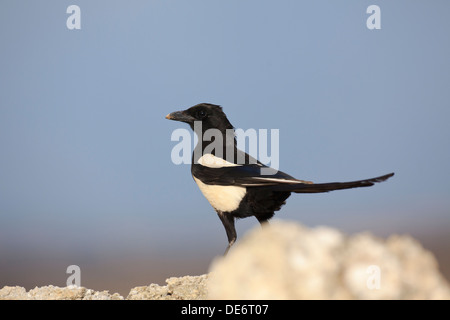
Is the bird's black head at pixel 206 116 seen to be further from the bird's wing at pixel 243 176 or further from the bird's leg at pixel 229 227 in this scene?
the bird's leg at pixel 229 227

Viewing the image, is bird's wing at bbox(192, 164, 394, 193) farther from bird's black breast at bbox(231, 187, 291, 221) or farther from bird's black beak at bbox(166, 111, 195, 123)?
bird's black beak at bbox(166, 111, 195, 123)

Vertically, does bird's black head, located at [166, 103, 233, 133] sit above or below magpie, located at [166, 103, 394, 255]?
above

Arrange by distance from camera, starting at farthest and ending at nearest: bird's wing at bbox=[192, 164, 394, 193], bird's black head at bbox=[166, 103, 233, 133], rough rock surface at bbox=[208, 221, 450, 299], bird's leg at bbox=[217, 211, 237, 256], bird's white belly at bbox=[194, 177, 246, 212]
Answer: bird's black head at bbox=[166, 103, 233, 133] < bird's leg at bbox=[217, 211, 237, 256] < bird's white belly at bbox=[194, 177, 246, 212] < bird's wing at bbox=[192, 164, 394, 193] < rough rock surface at bbox=[208, 221, 450, 299]

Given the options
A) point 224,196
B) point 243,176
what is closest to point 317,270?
point 243,176

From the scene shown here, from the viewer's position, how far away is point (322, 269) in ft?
5.75

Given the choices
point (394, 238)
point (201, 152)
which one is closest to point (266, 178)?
point (201, 152)

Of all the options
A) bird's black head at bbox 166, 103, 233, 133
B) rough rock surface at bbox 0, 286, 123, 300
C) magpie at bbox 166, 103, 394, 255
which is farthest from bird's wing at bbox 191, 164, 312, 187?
rough rock surface at bbox 0, 286, 123, 300

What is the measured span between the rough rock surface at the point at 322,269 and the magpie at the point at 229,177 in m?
1.27

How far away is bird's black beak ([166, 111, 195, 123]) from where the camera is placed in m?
4.34

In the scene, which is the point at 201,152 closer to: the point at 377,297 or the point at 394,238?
the point at 394,238
